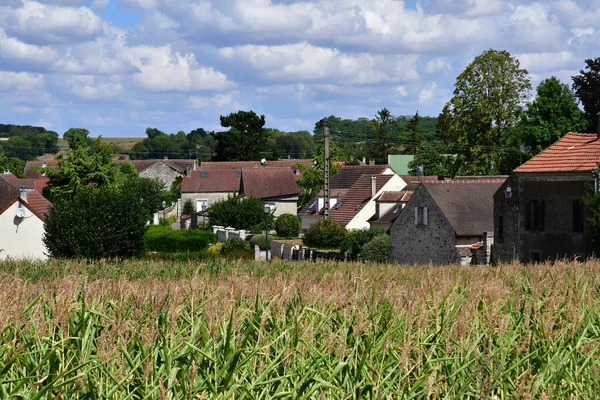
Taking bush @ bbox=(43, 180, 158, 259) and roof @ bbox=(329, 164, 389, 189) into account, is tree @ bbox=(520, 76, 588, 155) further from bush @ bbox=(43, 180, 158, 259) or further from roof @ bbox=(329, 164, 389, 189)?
bush @ bbox=(43, 180, 158, 259)

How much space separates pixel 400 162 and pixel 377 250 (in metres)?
54.9

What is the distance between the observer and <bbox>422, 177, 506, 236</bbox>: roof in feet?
144

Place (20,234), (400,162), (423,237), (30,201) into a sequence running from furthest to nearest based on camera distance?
(400,162) < (30,201) < (20,234) < (423,237)

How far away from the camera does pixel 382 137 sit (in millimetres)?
127000

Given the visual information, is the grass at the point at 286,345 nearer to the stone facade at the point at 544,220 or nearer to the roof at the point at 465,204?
the stone facade at the point at 544,220

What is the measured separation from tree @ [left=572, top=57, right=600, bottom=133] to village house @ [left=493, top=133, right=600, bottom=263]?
1959 cm

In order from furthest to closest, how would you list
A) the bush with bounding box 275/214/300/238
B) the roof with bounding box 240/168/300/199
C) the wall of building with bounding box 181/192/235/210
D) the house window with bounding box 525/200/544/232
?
the wall of building with bounding box 181/192/235/210 < the roof with bounding box 240/168/300/199 < the bush with bounding box 275/214/300/238 < the house window with bounding box 525/200/544/232

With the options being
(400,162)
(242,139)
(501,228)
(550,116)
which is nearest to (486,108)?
(550,116)

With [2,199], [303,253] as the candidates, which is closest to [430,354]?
[303,253]

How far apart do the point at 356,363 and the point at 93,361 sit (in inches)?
68.6

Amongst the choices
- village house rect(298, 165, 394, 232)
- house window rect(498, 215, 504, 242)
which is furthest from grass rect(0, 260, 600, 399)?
village house rect(298, 165, 394, 232)

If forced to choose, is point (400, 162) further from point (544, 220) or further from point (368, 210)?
point (544, 220)

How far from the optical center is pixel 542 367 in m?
6.42

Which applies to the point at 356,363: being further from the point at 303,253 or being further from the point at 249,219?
the point at 249,219
